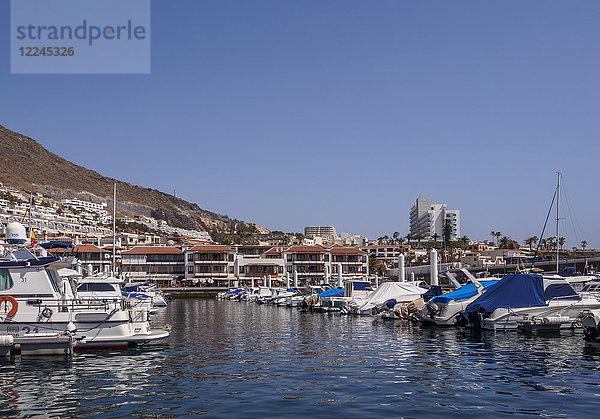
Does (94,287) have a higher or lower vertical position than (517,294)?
higher

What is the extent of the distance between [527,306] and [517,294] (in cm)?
87

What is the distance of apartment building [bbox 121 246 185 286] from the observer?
11775 centimetres

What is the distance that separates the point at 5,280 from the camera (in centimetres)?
2405

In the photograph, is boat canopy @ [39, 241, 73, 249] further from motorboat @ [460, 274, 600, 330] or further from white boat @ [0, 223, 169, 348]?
motorboat @ [460, 274, 600, 330]

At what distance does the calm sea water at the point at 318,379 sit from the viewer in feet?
48.2

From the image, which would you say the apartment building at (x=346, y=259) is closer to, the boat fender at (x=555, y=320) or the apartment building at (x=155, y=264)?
the apartment building at (x=155, y=264)

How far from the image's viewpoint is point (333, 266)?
125375mm

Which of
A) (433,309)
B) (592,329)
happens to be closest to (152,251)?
(433,309)

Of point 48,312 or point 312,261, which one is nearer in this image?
point 48,312

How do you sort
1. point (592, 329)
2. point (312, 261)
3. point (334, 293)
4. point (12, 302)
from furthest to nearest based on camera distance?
point (312, 261)
point (334, 293)
point (592, 329)
point (12, 302)

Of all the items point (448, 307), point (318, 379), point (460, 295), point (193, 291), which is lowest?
point (193, 291)

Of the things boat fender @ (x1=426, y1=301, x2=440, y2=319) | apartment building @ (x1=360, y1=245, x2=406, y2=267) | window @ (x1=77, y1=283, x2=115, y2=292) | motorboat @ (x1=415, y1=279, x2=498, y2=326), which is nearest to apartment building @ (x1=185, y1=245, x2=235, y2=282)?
apartment building @ (x1=360, y1=245, x2=406, y2=267)

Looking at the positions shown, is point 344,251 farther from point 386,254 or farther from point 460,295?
point 460,295

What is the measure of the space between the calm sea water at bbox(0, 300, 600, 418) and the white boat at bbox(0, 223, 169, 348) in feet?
2.92
